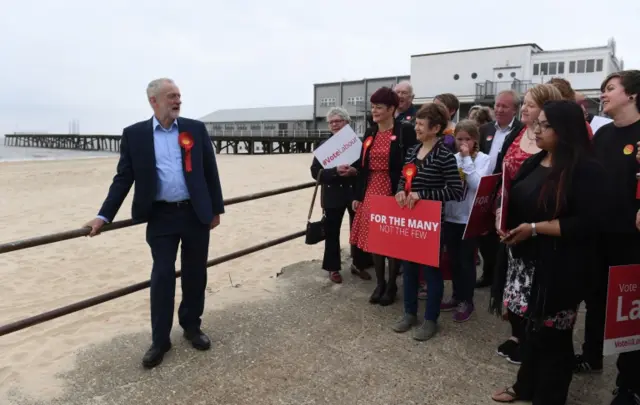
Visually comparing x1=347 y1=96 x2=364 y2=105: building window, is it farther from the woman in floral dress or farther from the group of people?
the woman in floral dress

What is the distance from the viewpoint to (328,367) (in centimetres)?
284

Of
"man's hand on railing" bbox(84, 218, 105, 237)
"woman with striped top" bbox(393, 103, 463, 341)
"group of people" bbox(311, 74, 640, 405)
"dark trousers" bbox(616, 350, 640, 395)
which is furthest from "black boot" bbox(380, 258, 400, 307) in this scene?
"man's hand on railing" bbox(84, 218, 105, 237)

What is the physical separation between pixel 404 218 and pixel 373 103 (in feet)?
3.35

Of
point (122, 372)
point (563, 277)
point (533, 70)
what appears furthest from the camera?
point (533, 70)

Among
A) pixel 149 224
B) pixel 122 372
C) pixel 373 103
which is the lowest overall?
pixel 122 372

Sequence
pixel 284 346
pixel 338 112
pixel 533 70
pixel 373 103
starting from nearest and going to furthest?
pixel 284 346 < pixel 373 103 < pixel 338 112 < pixel 533 70

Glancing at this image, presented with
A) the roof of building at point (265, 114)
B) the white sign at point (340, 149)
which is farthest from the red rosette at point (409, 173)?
the roof of building at point (265, 114)

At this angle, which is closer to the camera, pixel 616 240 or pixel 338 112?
pixel 616 240

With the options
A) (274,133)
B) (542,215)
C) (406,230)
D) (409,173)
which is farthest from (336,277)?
(274,133)

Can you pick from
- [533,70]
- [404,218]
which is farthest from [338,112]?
[533,70]

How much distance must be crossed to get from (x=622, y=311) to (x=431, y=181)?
1.37 meters

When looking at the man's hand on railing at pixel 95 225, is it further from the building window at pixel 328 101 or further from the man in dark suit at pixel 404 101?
the building window at pixel 328 101

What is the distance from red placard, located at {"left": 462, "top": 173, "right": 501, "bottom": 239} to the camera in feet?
8.99

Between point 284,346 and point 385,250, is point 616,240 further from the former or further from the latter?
point 284,346
